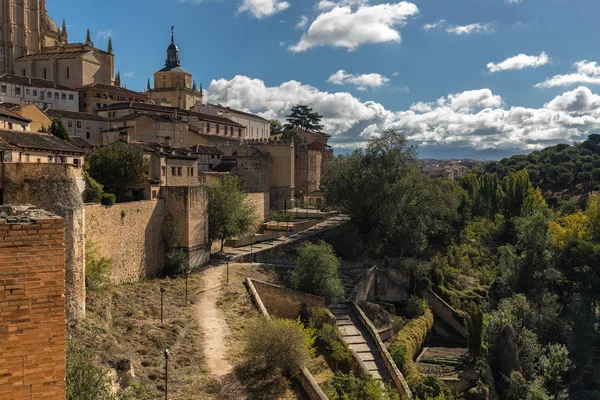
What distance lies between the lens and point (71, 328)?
14164 mm

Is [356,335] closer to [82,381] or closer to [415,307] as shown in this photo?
[415,307]

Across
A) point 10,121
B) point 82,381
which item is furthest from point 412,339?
point 10,121

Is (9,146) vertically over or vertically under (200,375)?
over

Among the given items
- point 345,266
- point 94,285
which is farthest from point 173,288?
point 345,266

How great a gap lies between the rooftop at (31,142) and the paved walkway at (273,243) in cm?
1011

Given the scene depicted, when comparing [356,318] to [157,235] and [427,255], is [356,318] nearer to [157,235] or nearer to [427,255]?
[157,235]

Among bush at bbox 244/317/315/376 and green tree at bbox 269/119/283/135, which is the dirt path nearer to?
bush at bbox 244/317/315/376

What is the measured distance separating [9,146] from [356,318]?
60.3 ft

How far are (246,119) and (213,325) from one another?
1932 inches

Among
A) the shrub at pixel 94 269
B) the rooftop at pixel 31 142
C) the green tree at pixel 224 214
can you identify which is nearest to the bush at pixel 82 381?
the shrub at pixel 94 269

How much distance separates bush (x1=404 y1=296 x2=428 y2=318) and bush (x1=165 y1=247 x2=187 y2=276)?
1534 centimetres

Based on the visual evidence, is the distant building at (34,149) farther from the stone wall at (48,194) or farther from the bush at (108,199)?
the stone wall at (48,194)

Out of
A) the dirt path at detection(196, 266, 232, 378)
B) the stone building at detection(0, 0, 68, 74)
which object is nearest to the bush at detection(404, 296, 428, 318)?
the dirt path at detection(196, 266, 232, 378)

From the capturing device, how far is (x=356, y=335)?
24422 mm
